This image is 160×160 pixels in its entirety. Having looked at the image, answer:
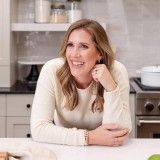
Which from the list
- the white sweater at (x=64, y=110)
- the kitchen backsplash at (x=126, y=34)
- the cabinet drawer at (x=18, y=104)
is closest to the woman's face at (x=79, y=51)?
the white sweater at (x=64, y=110)

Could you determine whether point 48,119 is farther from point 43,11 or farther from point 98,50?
point 43,11

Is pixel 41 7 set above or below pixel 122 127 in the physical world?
above

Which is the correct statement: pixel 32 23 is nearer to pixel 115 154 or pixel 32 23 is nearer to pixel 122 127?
pixel 122 127

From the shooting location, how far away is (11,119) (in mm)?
2902

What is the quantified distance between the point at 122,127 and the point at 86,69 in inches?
13.0

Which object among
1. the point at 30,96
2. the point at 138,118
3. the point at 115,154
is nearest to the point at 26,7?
the point at 30,96

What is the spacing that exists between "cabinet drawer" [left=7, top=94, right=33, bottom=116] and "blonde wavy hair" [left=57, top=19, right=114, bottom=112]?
3.39 ft

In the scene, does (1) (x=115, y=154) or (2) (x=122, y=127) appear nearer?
(1) (x=115, y=154)

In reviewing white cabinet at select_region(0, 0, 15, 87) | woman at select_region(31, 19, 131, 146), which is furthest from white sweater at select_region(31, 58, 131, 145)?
white cabinet at select_region(0, 0, 15, 87)

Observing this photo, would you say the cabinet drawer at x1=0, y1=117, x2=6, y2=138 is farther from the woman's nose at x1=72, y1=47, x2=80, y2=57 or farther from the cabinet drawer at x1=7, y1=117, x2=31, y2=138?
the woman's nose at x1=72, y1=47, x2=80, y2=57

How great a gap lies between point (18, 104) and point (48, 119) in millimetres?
1124

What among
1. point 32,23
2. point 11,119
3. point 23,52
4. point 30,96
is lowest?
point 11,119

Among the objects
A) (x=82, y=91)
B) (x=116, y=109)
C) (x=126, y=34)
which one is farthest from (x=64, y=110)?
(x=126, y=34)

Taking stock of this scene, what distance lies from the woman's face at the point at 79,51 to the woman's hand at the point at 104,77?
56mm
